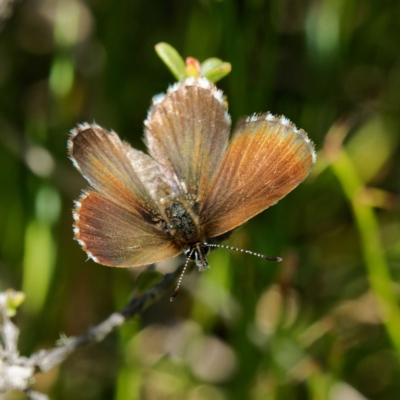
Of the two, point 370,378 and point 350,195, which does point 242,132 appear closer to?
point 350,195

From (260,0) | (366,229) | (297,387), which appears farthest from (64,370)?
(260,0)

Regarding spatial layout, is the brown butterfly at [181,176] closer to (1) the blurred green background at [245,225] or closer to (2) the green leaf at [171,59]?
(2) the green leaf at [171,59]

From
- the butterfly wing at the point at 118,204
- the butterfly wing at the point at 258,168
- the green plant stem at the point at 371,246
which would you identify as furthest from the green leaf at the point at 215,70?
the green plant stem at the point at 371,246

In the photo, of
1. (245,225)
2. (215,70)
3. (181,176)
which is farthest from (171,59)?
(245,225)

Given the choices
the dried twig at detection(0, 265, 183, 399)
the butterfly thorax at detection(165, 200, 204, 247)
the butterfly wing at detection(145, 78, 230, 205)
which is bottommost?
the dried twig at detection(0, 265, 183, 399)

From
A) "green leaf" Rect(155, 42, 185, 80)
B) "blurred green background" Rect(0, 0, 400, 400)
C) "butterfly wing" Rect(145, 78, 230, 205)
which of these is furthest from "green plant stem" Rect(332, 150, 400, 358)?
"green leaf" Rect(155, 42, 185, 80)

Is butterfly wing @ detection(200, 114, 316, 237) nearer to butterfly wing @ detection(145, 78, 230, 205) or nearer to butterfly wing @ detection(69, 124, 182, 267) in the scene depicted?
butterfly wing @ detection(145, 78, 230, 205)
